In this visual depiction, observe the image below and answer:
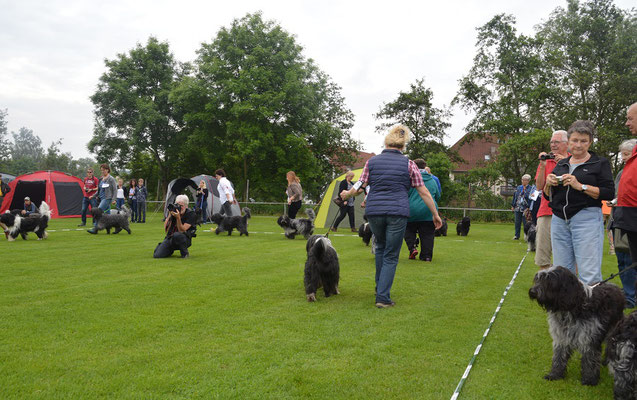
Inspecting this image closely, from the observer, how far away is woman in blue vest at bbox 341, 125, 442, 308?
4.56 meters

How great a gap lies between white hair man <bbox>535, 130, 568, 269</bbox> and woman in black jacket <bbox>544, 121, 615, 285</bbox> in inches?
20.6

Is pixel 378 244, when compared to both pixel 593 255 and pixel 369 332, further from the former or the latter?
pixel 593 255

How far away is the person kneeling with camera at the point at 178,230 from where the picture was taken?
8.10 metres

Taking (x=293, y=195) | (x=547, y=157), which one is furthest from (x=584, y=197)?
(x=293, y=195)

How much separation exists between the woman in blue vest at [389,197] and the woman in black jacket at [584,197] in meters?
1.42

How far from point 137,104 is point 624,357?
34.1 m

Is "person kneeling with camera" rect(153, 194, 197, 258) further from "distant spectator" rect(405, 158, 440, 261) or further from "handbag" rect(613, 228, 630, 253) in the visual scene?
"handbag" rect(613, 228, 630, 253)

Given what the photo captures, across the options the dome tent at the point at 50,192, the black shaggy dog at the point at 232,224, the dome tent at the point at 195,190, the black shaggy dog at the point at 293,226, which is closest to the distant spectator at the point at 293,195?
the black shaggy dog at the point at 293,226

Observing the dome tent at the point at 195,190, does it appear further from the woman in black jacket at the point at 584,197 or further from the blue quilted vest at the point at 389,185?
the woman in black jacket at the point at 584,197

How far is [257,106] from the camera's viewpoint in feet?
93.1

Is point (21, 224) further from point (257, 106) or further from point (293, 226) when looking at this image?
point (257, 106)

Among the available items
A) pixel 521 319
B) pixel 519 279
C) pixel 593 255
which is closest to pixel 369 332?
pixel 521 319

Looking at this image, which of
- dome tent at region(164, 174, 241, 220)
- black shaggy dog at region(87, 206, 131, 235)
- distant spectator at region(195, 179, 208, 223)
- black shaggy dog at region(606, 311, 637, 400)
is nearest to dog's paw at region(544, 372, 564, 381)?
black shaggy dog at region(606, 311, 637, 400)

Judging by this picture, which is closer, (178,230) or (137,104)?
(178,230)
